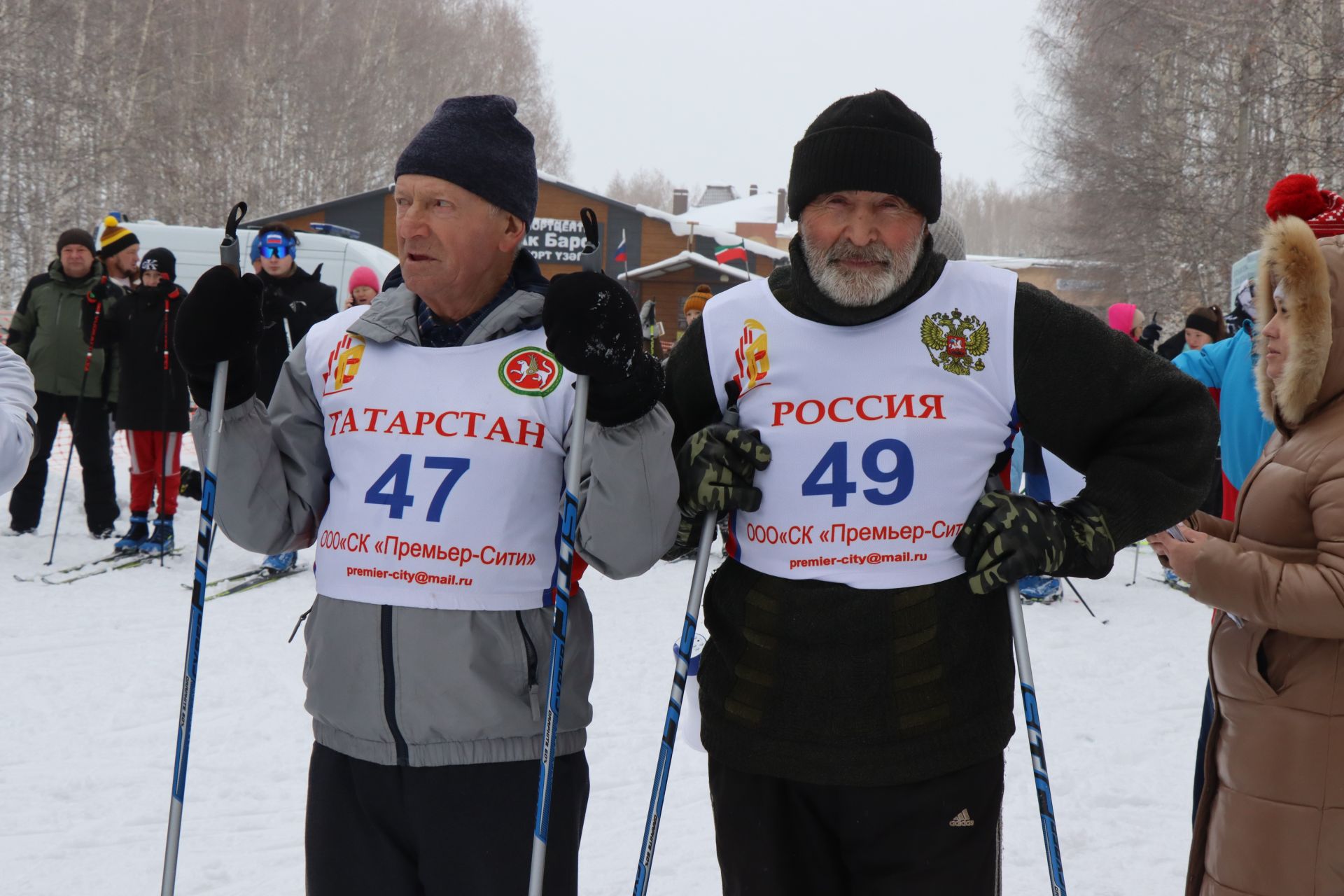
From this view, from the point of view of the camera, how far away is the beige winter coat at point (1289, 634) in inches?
84.4

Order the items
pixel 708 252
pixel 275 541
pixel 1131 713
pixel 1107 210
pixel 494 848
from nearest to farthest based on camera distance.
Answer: pixel 494 848 → pixel 275 541 → pixel 1131 713 → pixel 1107 210 → pixel 708 252

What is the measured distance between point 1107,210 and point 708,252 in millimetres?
10743

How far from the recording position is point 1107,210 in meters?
24.1

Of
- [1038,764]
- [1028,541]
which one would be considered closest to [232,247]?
[1028,541]

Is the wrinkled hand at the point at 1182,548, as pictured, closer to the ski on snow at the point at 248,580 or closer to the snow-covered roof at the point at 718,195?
the ski on snow at the point at 248,580

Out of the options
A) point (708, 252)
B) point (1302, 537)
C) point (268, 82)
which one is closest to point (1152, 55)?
point (708, 252)

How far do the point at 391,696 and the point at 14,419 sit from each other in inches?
38.6

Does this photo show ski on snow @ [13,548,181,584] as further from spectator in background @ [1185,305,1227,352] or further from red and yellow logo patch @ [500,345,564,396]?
spectator in background @ [1185,305,1227,352]

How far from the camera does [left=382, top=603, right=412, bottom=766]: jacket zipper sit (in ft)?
6.29

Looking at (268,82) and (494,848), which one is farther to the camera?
(268,82)

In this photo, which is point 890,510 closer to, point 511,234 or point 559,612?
point 559,612

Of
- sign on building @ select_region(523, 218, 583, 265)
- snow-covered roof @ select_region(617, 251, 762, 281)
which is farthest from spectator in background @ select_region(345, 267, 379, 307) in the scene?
sign on building @ select_region(523, 218, 583, 265)

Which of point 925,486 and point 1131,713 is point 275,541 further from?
→ point 1131,713

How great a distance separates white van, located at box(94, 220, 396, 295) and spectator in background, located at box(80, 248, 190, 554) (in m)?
5.87
